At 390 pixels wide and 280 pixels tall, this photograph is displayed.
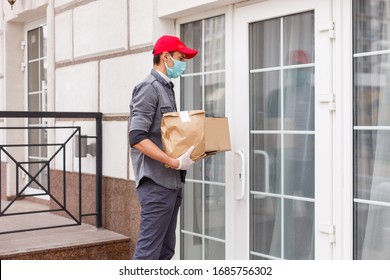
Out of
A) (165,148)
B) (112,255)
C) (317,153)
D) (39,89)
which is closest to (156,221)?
(165,148)

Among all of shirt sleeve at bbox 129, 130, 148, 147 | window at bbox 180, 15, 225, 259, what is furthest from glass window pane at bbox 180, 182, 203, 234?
shirt sleeve at bbox 129, 130, 148, 147

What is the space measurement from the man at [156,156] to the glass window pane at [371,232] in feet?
3.33

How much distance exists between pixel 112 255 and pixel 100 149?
0.95 meters

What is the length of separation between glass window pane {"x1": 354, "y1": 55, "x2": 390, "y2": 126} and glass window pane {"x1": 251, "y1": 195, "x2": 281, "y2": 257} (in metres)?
0.86

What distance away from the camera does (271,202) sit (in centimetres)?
411

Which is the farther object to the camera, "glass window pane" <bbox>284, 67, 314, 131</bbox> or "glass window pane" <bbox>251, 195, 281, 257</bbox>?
"glass window pane" <bbox>251, 195, 281, 257</bbox>

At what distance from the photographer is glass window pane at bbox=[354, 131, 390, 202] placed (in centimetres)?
342

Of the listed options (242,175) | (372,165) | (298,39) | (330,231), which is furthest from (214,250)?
(298,39)

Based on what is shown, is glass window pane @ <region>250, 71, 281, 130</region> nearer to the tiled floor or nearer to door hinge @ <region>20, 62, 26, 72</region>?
the tiled floor

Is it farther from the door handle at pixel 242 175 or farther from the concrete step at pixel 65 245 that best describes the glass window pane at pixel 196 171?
the concrete step at pixel 65 245

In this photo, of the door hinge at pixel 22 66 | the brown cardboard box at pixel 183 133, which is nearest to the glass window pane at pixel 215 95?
the brown cardboard box at pixel 183 133

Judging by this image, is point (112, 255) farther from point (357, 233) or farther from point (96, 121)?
point (357, 233)

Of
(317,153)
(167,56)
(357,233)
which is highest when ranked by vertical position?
(167,56)
